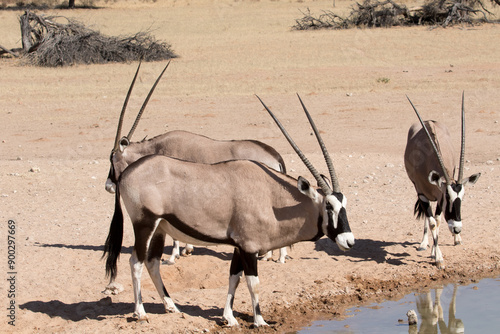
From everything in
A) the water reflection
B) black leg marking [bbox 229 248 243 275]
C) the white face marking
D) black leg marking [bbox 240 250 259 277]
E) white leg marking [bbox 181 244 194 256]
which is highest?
the white face marking

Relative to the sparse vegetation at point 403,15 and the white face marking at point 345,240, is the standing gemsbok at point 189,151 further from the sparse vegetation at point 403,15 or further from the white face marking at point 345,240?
the sparse vegetation at point 403,15

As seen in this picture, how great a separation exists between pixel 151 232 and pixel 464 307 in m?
3.16

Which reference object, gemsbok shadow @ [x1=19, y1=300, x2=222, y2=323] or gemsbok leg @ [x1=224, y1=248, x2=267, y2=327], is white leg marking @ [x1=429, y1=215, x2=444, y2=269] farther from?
gemsbok shadow @ [x1=19, y1=300, x2=222, y2=323]

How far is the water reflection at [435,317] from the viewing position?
6.50 metres

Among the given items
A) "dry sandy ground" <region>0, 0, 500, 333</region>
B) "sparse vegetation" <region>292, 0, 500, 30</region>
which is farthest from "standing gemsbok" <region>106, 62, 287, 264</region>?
"sparse vegetation" <region>292, 0, 500, 30</region>

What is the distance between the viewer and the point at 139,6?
40.1 m

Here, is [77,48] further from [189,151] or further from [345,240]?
[345,240]

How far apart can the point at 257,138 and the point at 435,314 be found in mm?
8364

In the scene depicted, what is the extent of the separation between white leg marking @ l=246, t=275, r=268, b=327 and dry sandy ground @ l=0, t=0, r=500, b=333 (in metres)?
0.13

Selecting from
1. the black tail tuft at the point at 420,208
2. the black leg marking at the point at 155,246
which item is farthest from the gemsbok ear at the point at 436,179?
the black leg marking at the point at 155,246

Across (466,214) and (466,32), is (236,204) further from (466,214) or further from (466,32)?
(466,32)

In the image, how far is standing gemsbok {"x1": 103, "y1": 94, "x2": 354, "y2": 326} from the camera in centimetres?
568

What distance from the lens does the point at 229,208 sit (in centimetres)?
579

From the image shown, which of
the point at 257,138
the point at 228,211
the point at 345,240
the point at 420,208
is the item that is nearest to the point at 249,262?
the point at 228,211
